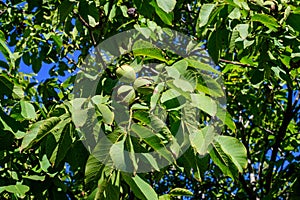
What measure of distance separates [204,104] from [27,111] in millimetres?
785

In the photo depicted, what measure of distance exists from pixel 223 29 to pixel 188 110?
0.58 meters

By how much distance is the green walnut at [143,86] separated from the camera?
1155mm

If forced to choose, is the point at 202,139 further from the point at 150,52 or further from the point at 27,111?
the point at 27,111

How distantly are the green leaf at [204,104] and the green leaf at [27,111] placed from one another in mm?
740

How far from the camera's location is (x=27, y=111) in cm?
161

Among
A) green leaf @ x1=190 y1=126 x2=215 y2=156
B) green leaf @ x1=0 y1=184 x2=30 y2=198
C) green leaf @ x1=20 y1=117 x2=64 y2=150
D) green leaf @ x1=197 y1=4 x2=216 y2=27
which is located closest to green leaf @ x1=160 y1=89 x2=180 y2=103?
green leaf @ x1=190 y1=126 x2=215 y2=156

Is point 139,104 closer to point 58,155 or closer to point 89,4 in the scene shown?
point 58,155

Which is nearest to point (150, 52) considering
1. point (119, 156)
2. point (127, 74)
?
point (127, 74)

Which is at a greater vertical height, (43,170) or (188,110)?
(188,110)

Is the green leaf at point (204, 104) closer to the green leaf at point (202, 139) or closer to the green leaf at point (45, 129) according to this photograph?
the green leaf at point (202, 139)

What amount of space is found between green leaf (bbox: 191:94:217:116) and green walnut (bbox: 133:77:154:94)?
0.42ft

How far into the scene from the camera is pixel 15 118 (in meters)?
1.63

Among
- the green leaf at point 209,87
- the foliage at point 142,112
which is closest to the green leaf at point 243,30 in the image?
the foliage at point 142,112

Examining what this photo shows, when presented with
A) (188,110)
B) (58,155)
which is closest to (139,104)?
(188,110)
